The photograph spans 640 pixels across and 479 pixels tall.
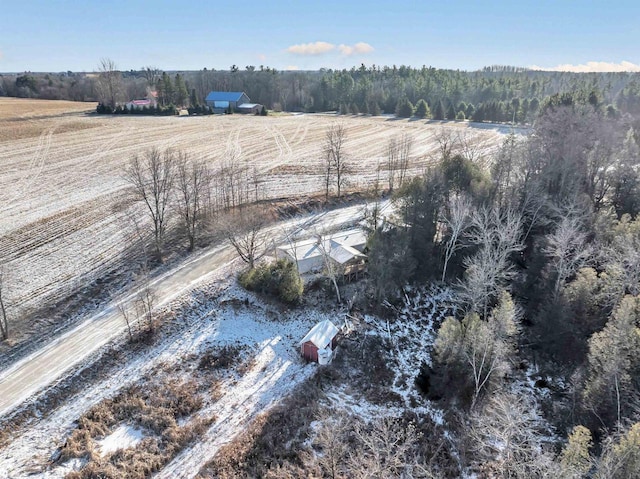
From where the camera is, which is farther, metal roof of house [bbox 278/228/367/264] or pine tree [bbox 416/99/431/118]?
pine tree [bbox 416/99/431/118]

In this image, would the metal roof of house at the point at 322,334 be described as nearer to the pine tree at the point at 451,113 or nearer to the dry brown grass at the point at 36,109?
the dry brown grass at the point at 36,109

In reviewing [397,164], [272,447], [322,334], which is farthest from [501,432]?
[397,164]

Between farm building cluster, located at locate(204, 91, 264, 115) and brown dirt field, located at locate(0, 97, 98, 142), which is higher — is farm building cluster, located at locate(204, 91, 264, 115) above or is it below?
above

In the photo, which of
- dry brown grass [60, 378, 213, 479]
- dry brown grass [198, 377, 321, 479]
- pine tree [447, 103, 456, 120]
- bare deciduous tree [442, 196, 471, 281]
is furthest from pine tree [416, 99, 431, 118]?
dry brown grass [60, 378, 213, 479]

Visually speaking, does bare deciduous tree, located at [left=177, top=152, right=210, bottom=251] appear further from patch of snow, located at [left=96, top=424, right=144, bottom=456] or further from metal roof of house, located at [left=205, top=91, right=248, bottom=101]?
metal roof of house, located at [left=205, top=91, right=248, bottom=101]

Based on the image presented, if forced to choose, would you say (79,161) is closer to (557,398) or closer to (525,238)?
(525,238)

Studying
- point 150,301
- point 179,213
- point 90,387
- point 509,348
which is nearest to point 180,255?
point 179,213
